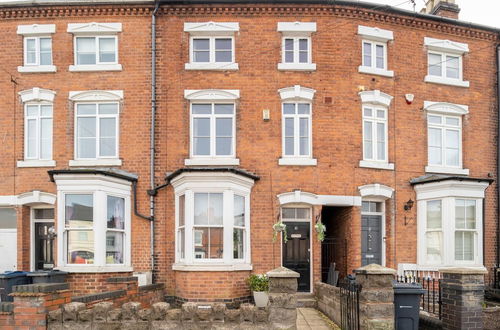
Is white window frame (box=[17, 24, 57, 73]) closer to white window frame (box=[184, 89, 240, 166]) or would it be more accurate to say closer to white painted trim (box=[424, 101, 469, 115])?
white window frame (box=[184, 89, 240, 166])

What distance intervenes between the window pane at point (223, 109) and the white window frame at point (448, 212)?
6.45m

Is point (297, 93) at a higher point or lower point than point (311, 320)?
higher

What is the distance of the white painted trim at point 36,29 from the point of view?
14.9m

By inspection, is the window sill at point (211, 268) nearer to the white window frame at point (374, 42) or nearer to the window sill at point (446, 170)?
the window sill at point (446, 170)

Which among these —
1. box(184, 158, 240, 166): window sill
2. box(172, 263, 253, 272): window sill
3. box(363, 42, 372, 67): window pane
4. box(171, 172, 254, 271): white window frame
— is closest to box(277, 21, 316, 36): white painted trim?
box(363, 42, 372, 67): window pane

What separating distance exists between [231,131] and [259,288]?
4.82m

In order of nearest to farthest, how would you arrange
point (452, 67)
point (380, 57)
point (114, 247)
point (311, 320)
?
point (311, 320) → point (114, 247) → point (380, 57) → point (452, 67)

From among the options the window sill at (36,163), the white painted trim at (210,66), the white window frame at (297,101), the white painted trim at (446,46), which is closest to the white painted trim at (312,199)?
the white window frame at (297,101)

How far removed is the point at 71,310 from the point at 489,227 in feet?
45.2

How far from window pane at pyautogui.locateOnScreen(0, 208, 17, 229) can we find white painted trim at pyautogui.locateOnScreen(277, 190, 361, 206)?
8.38 m

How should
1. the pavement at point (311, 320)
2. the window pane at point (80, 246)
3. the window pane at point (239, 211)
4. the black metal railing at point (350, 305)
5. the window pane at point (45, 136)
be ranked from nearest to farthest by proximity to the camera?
1. the black metal railing at point (350, 305)
2. the pavement at point (311, 320)
3. the window pane at point (80, 246)
4. the window pane at point (239, 211)
5. the window pane at point (45, 136)

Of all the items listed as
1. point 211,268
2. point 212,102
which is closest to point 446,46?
point 212,102

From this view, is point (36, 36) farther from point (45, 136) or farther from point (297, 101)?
point (297, 101)

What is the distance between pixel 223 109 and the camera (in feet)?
48.8
